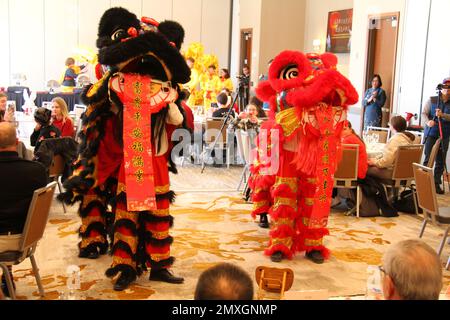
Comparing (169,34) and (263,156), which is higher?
(169,34)

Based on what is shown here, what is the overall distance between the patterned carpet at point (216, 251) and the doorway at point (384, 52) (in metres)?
4.43

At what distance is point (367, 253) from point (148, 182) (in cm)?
232

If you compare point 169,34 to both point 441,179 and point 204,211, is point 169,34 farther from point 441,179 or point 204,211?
point 441,179

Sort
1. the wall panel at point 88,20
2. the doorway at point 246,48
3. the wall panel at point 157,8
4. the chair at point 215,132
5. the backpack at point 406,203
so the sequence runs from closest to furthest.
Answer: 1. the backpack at point 406,203
2. the chair at point 215,132
3. the doorway at point 246,48
4. the wall panel at point 88,20
5. the wall panel at point 157,8

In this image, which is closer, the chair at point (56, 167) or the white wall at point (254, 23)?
the chair at point (56, 167)

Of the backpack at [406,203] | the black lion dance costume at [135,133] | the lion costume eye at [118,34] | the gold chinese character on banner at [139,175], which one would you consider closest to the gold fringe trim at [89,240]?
the black lion dance costume at [135,133]

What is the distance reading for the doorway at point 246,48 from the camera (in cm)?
1544

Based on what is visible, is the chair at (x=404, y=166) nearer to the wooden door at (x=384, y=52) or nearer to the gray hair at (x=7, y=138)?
the wooden door at (x=384, y=52)

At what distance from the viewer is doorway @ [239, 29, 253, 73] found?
15438 mm

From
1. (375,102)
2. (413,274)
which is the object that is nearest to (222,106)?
(375,102)

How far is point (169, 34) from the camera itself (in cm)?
407

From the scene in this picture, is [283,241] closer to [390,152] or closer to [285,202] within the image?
[285,202]
